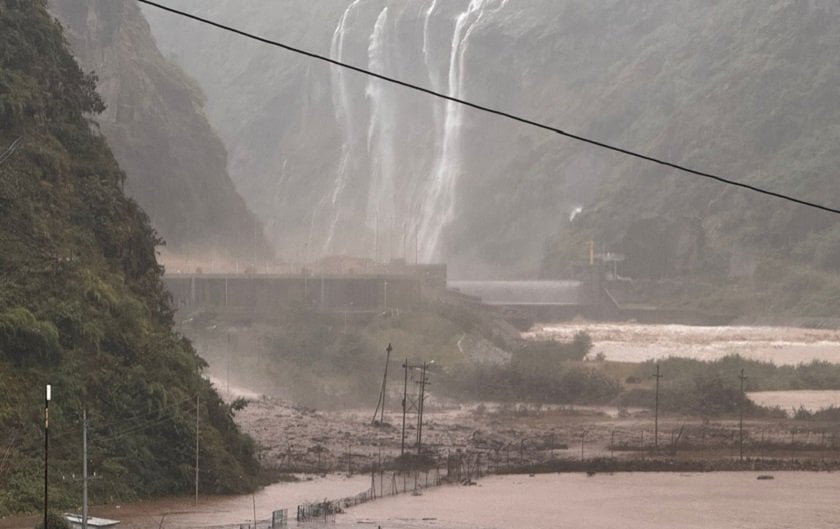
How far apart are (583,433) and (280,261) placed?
58.2m

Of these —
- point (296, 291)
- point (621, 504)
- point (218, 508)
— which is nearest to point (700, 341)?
point (296, 291)

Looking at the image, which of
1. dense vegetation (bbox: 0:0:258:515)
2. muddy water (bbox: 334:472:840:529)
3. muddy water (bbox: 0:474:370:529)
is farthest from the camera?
dense vegetation (bbox: 0:0:258:515)

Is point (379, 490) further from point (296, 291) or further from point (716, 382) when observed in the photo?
point (296, 291)

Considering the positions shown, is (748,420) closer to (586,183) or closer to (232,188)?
(232,188)

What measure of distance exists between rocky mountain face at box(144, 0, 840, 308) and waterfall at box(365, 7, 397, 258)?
0.61ft

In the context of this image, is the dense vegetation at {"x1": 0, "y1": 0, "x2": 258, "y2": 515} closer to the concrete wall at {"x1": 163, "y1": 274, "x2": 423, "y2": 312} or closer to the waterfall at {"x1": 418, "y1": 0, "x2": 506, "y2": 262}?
the concrete wall at {"x1": 163, "y1": 274, "x2": 423, "y2": 312}

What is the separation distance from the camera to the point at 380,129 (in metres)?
154

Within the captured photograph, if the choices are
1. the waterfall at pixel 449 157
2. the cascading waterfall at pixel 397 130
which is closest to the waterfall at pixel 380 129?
the cascading waterfall at pixel 397 130

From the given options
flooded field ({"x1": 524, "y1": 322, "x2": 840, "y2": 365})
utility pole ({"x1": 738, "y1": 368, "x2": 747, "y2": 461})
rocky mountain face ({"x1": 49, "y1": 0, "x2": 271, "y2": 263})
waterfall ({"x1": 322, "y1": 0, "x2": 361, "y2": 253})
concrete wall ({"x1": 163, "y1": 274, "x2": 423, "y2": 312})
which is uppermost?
waterfall ({"x1": 322, "y1": 0, "x2": 361, "y2": 253})

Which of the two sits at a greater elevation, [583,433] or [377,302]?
[377,302]

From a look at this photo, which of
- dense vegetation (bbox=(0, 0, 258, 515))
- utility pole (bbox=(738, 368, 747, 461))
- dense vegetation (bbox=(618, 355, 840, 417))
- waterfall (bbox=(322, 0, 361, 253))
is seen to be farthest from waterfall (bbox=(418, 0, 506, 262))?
dense vegetation (bbox=(0, 0, 258, 515))

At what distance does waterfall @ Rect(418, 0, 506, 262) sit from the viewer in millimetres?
145125

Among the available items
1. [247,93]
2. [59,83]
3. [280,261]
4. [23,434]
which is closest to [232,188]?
[280,261]

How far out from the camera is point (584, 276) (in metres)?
114
